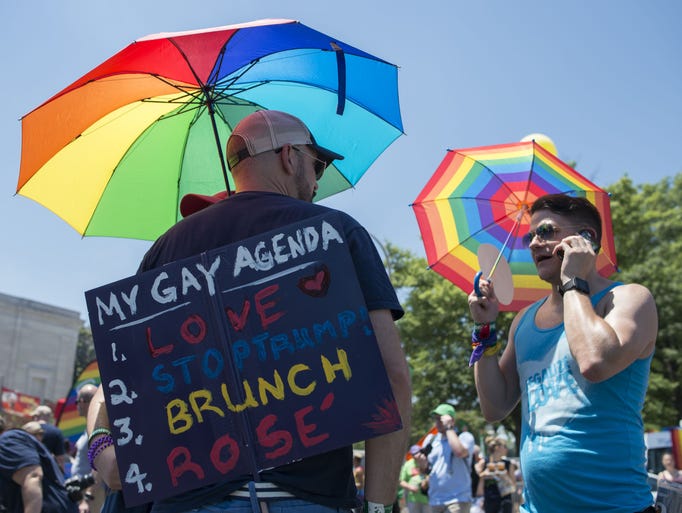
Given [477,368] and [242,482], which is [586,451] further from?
[242,482]

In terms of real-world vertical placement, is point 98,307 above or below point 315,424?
above

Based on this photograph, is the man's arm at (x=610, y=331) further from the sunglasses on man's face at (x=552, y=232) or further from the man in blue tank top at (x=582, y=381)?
the sunglasses on man's face at (x=552, y=232)

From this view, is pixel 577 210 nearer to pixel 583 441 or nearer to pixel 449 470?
pixel 583 441

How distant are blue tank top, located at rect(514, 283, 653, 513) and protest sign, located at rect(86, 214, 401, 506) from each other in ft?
3.40

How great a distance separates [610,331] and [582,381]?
0.25 metres

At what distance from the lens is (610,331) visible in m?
2.73

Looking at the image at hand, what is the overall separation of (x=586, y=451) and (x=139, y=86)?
306 centimetres

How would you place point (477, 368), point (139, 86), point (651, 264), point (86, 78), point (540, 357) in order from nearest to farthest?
1. point (540, 357)
2. point (477, 368)
3. point (86, 78)
4. point (139, 86)
5. point (651, 264)

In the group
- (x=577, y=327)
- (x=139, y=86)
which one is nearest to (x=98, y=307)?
(x=577, y=327)

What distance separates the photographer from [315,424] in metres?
2.11

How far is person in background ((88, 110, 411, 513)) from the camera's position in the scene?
2.10 m

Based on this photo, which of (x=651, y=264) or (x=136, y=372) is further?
(x=651, y=264)

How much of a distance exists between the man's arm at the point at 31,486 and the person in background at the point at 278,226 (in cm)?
341

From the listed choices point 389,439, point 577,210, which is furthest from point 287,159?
point 577,210
